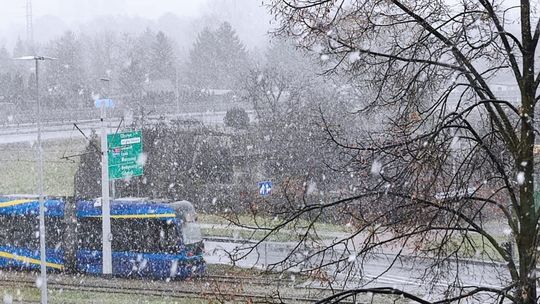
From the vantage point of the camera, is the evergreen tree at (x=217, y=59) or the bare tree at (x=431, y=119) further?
the evergreen tree at (x=217, y=59)

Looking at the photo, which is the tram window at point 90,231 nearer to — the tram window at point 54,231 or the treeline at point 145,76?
the tram window at point 54,231

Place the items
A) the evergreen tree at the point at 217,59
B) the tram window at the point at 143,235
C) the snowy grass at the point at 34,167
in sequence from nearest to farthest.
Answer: the tram window at the point at 143,235
the snowy grass at the point at 34,167
the evergreen tree at the point at 217,59

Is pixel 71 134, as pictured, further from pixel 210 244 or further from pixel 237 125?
pixel 210 244

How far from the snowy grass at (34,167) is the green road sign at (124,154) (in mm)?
14176

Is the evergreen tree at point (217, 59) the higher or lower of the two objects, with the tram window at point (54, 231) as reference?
higher

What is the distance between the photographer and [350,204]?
22.7ft

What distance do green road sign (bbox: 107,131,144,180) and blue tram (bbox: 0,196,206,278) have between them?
2.15 m

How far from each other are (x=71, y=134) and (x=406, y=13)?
50093 millimetres

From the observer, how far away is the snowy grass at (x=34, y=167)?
42.8 m

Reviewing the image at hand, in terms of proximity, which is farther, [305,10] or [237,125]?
[237,125]

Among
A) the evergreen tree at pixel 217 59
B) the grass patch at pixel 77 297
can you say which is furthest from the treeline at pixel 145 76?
the grass patch at pixel 77 297

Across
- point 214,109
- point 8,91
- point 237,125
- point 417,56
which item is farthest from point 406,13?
A: point 8,91

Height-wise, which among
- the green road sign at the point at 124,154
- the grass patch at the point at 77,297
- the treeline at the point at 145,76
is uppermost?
the treeline at the point at 145,76

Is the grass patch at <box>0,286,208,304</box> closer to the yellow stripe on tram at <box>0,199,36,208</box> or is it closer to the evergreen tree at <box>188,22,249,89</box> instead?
the yellow stripe on tram at <box>0,199,36,208</box>
